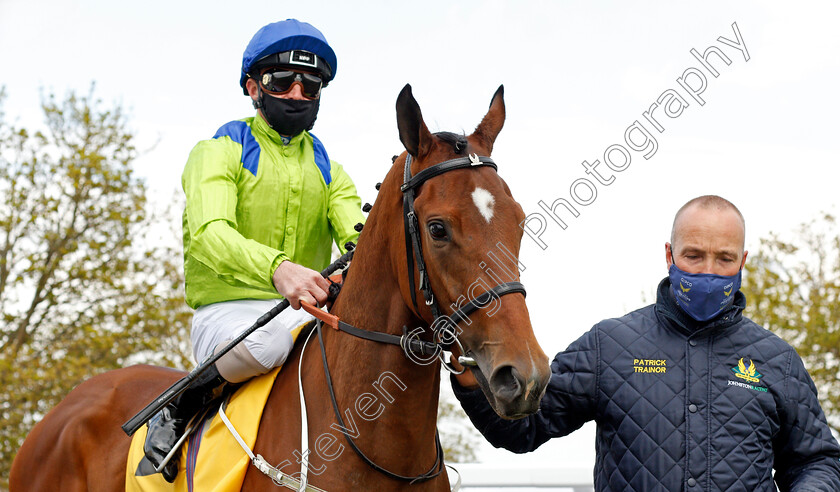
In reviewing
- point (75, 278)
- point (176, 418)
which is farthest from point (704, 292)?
point (75, 278)

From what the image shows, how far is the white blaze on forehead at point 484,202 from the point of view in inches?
95.5

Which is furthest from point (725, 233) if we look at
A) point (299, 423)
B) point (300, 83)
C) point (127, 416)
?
point (127, 416)

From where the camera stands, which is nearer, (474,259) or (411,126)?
(474,259)

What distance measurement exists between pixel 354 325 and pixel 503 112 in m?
1.04

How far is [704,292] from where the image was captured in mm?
2709

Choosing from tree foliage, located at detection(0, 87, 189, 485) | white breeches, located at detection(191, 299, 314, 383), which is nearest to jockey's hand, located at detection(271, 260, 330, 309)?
white breeches, located at detection(191, 299, 314, 383)

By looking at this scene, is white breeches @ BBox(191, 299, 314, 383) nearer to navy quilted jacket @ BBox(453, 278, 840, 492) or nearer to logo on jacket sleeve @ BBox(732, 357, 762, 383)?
navy quilted jacket @ BBox(453, 278, 840, 492)

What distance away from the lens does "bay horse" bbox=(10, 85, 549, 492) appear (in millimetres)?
2318

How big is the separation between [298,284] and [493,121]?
3.26 feet

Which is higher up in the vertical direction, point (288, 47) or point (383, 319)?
point (288, 47)

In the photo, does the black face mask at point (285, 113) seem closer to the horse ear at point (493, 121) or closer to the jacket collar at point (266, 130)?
the jacket collar at point (266, 130)

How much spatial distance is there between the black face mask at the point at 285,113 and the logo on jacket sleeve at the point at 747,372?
7.22ft

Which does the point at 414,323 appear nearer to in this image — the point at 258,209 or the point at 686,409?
the point at 686,409

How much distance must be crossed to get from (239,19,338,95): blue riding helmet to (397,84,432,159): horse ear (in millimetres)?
1125
